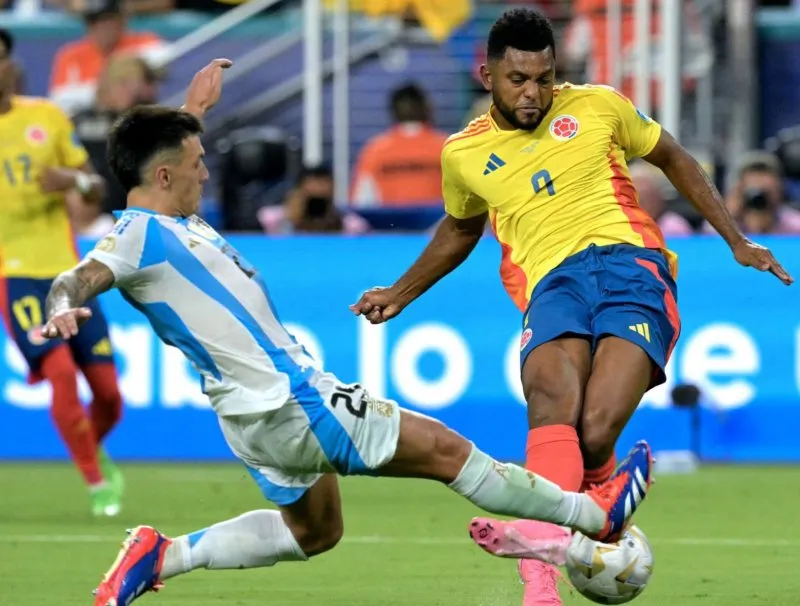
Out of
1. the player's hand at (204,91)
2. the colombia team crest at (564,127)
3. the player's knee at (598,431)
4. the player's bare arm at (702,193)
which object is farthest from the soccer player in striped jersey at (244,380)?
the colombia team crest at (564,127)

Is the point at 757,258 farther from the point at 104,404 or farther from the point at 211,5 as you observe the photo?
the point at 211,5

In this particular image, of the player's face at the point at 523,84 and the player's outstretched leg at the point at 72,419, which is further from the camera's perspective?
the player's outstretched leg at the point at 72,419

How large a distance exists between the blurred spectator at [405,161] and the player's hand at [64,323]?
9602mm

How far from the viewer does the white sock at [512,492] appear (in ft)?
20.5

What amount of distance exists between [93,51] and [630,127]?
1031cm

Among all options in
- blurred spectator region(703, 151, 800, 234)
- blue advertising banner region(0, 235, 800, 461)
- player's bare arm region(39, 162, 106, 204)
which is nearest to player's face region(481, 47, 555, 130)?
player's bare arm region(39, 162, 106, 204)

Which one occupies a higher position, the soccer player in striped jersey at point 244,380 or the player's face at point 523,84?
the player's face at point 523,84

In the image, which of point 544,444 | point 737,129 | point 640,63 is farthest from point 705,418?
point 544,444

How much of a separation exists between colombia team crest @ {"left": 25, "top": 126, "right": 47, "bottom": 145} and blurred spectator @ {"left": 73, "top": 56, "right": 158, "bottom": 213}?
3340 millimetres

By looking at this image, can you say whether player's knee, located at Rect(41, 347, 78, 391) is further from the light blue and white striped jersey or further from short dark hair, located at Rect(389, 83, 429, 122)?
short dark hair, located at Rect(389, 83, 429, 122)

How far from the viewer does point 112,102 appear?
1507cm

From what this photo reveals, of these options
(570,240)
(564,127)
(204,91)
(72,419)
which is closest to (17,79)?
(72,419)

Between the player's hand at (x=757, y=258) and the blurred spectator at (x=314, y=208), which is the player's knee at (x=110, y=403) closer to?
the blurred spectator at (x=314, y=208)

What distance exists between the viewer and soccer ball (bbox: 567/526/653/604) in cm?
629
